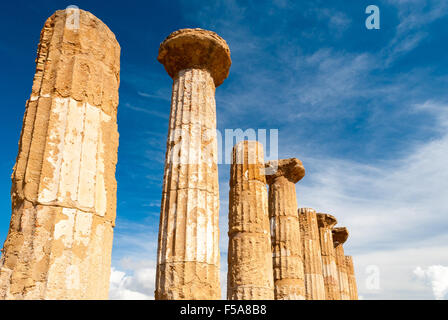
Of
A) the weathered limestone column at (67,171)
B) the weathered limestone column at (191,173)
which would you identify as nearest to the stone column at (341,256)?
the weathered limestone column at (191,173)

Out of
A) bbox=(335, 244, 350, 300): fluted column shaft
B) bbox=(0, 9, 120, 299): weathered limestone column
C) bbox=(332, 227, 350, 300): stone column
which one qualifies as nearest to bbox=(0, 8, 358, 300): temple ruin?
bbox=(0, 9, 120, 299): weathered limestone column

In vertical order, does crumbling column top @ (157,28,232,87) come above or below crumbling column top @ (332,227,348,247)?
above

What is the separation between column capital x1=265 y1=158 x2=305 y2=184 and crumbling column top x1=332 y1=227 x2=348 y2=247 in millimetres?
11629

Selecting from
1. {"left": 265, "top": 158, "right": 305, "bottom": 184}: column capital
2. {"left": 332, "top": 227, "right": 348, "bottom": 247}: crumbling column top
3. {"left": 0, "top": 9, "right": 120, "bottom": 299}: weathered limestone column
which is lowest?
{"left": 0, "top": 9, "right": 120, "bottom": 299}: weathered limestone column

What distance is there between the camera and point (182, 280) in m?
8.52

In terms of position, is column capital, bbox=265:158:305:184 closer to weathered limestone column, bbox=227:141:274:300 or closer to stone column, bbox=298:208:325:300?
weathered limestone column, bbox=227:141:274:300

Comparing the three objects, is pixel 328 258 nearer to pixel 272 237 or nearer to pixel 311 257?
pixel 311 257

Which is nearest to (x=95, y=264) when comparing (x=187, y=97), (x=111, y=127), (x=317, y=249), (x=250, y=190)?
(x=111, y=127)

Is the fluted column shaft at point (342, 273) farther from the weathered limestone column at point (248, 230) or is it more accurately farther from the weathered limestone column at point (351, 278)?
the weathered limestone column at point (248, 230)

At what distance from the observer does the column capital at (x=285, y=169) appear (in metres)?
19.2

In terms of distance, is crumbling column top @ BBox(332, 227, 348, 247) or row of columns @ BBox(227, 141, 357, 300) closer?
row of columns @ BBox(227, 141, 357, 300)

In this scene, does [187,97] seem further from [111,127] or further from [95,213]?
[95,213]

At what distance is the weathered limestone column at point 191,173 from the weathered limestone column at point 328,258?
52.4 feet

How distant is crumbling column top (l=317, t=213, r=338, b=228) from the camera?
24875 millimetres
